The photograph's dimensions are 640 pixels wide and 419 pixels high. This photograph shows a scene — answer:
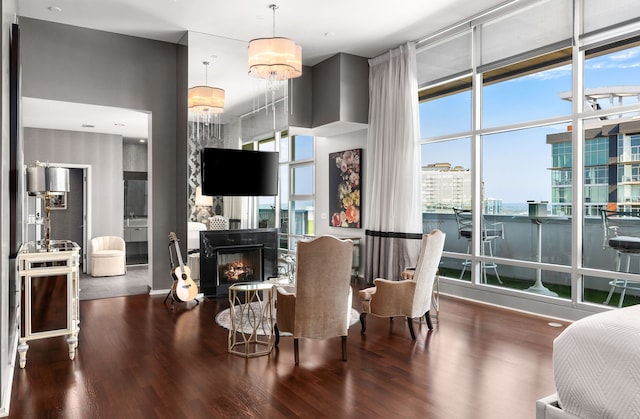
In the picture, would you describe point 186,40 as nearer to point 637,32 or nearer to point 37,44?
point 37,44

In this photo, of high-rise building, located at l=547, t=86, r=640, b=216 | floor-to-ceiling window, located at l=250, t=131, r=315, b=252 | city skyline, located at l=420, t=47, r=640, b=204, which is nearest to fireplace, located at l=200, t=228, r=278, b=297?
floor-to-ceiling window, located at l=250, t=131, r=315, b=252

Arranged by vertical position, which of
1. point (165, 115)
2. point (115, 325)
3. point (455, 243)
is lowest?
point (115, 325)

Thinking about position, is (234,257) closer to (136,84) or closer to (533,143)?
(136,84)

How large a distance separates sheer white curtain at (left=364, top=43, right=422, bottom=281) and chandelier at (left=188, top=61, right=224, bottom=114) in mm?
2297

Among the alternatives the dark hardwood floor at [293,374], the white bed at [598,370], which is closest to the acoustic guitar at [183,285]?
the dark hardwood floor at [293,374]

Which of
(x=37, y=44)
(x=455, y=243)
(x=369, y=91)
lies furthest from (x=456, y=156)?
(x=37, y=44)

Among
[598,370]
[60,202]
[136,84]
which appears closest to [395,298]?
[598,370]

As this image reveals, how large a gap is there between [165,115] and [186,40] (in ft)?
3.47

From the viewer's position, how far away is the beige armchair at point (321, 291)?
3449 mm

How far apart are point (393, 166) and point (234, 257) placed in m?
2.60

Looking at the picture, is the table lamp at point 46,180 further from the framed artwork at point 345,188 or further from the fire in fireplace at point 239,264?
the framed artwork at point 345,188

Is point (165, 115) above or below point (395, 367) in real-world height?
above

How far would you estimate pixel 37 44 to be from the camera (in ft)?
18.1

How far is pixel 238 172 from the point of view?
6.34m
